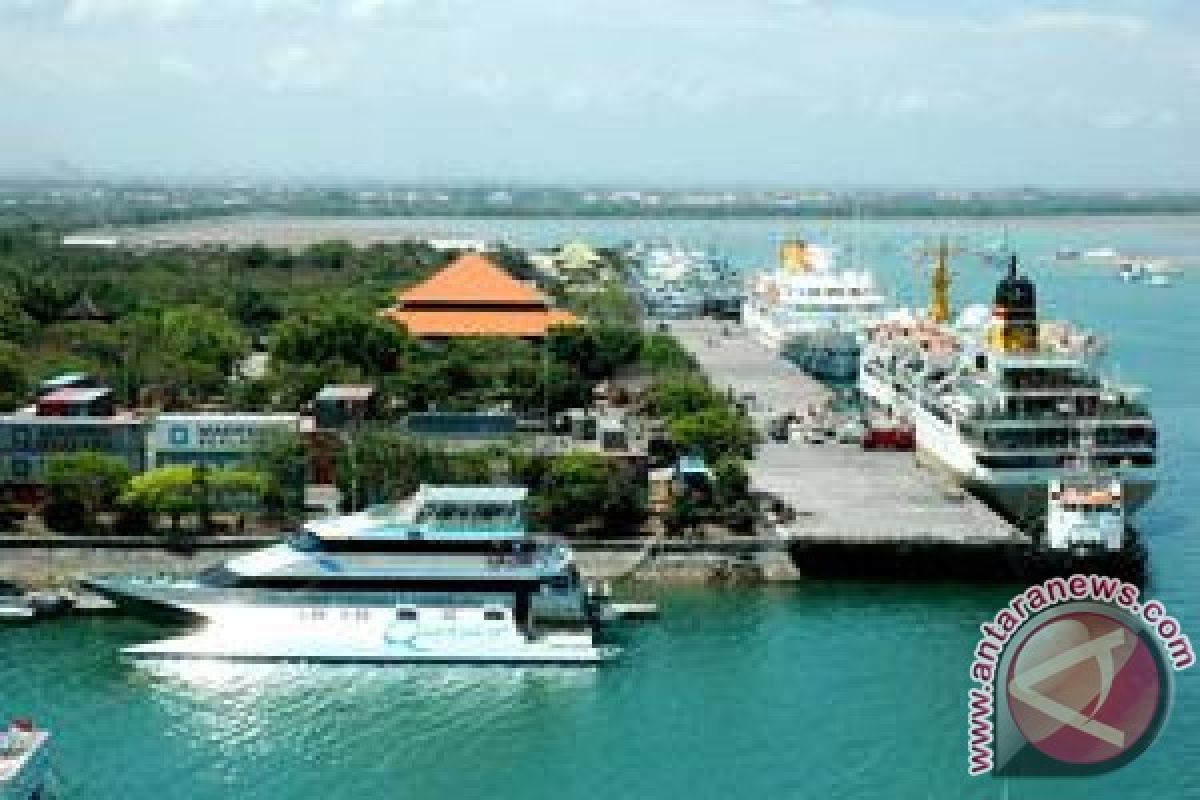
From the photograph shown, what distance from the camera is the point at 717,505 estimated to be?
2838 centimetres

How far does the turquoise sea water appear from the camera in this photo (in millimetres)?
18641

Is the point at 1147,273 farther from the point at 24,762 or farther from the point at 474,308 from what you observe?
the point at 24,762

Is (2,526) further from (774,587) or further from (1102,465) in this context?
(1102,465)

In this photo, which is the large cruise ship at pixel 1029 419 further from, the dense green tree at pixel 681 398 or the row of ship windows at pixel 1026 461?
the dense green tree at pixel 681 398

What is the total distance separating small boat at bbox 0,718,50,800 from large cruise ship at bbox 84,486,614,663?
183 inches

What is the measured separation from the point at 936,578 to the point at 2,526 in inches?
567

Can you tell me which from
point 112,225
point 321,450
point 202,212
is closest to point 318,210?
point 202,212

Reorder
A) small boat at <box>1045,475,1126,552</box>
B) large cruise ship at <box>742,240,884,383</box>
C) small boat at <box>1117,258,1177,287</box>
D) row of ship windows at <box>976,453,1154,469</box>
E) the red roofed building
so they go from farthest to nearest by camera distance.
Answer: small boat at <box>1117,258,1177,287</box> → large cruise ship at <box>742,240,884,383</box> → the red roofed building → row of ship windows at <box>976,453,1154,469</box> → small boat at <box>1045,475,1126,552</box>

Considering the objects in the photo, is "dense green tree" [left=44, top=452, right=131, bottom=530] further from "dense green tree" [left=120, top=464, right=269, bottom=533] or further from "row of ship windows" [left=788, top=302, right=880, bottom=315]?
"row of ship windows" [left=788, top=302, right=880, bottom=315]

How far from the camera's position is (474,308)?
51.7 m

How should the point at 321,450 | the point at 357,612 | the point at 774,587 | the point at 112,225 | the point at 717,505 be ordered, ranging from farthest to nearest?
the point at 112,225 < the point at 321,450 < the point at 717,505 < the point at 774,587 < the point at 357,612

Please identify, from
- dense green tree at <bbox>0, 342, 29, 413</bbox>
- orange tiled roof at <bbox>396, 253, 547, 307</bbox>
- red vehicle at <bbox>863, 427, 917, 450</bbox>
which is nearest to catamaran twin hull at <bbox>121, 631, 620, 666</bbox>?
dense green tree at <bbox>0, 342, 29, 413</bbox>

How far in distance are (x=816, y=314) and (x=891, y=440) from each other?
19.5 meters

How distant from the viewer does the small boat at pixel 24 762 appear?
17.0 meters
